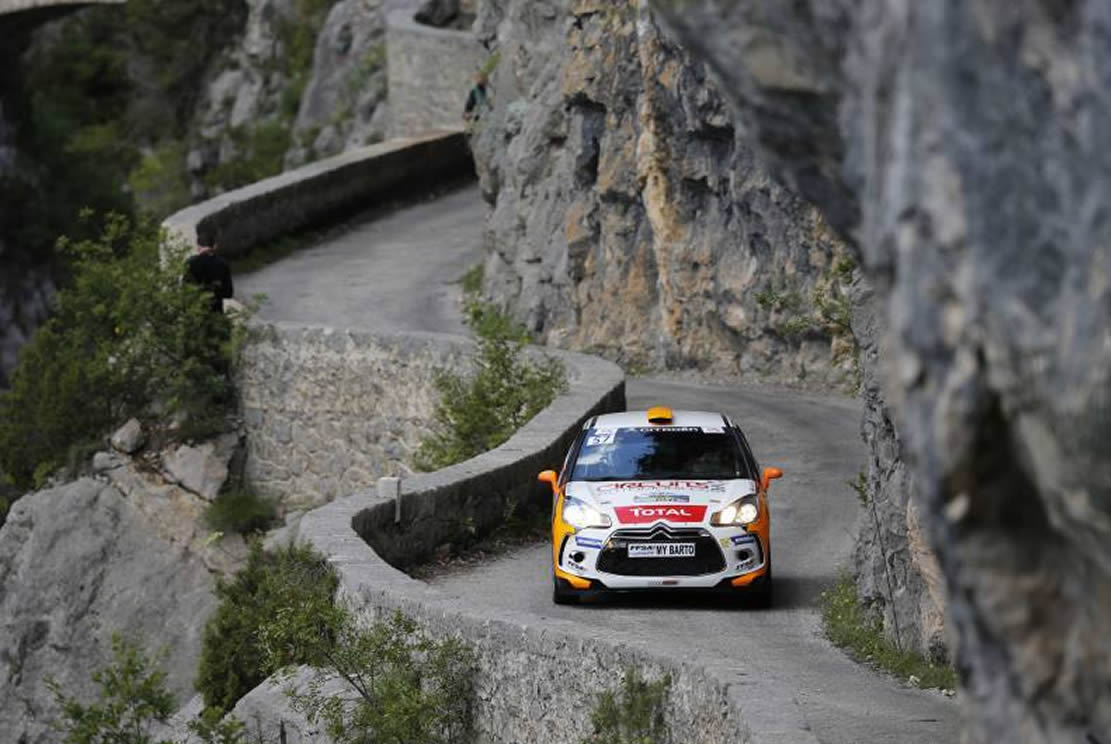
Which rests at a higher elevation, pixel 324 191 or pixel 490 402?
pixel 490 402

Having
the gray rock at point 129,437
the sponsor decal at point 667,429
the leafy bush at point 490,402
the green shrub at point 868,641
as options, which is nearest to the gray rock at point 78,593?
the gray rock at point 129,437

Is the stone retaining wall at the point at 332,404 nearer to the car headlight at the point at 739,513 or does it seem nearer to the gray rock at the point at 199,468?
the gray rock at the point at 199,468

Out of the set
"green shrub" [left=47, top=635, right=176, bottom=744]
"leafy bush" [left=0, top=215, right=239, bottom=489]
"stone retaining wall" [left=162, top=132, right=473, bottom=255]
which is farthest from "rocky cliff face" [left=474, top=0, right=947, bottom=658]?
"green shrub" [left=47, top=635, right=176, bottom=744]

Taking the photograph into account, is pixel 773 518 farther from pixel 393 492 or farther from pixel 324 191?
pixel 324 191

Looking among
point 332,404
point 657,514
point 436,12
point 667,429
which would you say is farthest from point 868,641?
point 436,12

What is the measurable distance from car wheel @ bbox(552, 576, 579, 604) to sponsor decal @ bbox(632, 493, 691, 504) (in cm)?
75

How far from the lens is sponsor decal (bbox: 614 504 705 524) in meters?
14.4

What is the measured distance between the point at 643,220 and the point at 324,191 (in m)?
7.91

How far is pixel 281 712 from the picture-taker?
13.4 m

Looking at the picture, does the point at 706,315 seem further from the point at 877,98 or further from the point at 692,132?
the point at 877,98

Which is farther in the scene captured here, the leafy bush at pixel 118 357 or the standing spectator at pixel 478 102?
the standing spectator at pixel 478 102

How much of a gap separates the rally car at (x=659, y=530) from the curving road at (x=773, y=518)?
23 centimetres

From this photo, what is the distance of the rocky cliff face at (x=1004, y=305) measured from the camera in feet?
19.2

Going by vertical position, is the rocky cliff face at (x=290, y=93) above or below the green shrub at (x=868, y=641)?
below
